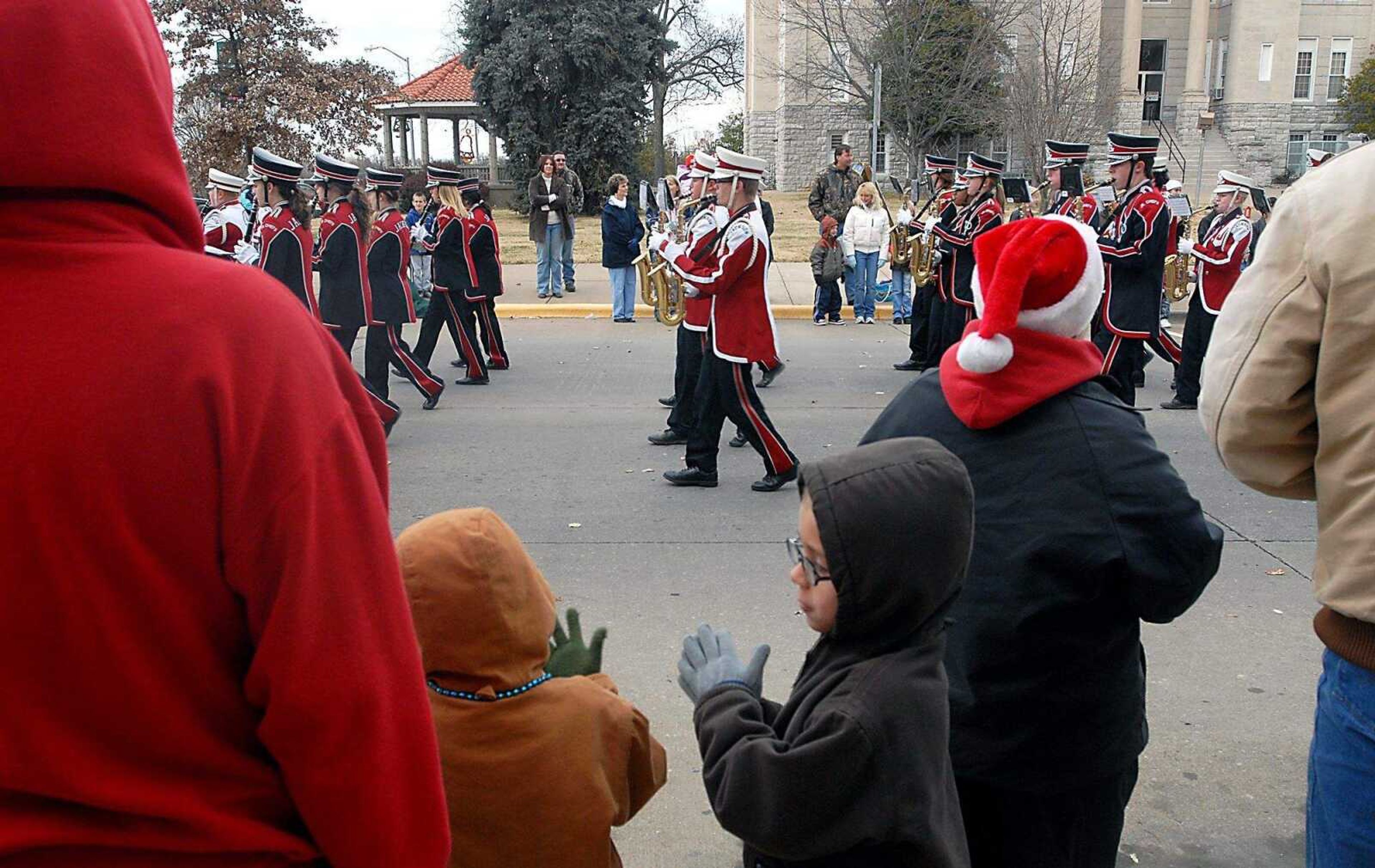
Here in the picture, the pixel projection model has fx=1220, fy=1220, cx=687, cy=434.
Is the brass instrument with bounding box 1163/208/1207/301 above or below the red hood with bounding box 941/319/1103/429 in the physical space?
below

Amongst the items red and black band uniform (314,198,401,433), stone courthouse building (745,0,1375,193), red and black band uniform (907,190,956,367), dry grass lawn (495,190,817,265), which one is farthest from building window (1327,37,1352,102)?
red and black band uniform (314,198,401,433)

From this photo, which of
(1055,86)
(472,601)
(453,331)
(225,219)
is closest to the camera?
(472,601)

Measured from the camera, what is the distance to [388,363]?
9.77 meters

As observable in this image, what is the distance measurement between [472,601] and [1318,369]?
141 centimetres

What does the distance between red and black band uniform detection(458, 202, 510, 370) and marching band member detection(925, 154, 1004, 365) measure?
409 cm

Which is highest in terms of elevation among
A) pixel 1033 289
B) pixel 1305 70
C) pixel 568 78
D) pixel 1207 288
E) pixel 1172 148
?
pixel 1305 70

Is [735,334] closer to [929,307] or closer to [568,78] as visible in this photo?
[929,307]

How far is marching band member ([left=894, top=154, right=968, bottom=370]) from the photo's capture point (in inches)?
443

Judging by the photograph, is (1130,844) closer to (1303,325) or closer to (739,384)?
(1303,325)

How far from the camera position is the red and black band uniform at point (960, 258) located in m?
10.9

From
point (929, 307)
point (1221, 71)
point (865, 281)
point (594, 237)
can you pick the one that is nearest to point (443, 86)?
point (594, 237)

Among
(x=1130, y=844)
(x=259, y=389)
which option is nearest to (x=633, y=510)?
(x=1130, y=844)

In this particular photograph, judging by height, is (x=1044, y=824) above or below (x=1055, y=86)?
below

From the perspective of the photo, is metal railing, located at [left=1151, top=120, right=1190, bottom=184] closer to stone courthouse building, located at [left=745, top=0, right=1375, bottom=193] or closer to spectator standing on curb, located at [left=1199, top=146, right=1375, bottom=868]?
stone courthouse building, located at [left=745, top=0, right=1375, bottom=193]
